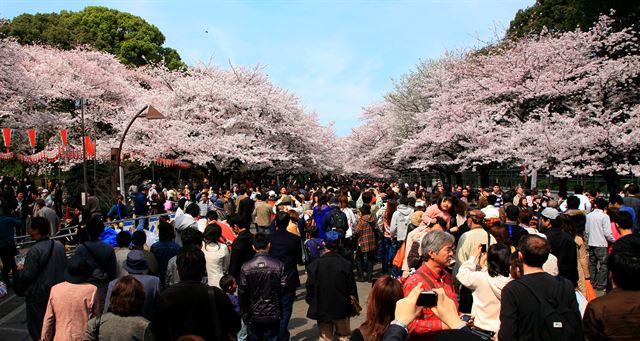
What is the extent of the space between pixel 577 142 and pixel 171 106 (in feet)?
69.8

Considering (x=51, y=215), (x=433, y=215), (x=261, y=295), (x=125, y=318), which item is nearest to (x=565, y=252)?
(x=433, y=215)

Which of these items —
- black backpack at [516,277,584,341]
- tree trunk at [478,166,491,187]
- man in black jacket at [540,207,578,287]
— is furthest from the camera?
tree trunk at [478,166,491,187]

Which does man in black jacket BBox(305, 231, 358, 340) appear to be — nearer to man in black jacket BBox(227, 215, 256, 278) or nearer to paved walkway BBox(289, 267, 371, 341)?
man in black jacket BBox(227, 215, 256, 278)

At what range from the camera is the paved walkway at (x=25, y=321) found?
8.04 meters

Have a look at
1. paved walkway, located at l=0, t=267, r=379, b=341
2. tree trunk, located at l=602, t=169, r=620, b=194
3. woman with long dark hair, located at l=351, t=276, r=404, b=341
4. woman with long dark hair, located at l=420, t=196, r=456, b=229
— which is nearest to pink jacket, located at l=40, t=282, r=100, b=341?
woman with long dark hair, located at l=351, t=276, r=404, b=341

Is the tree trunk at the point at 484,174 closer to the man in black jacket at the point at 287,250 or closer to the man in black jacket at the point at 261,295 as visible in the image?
the man in black jacket at the point at 287,250

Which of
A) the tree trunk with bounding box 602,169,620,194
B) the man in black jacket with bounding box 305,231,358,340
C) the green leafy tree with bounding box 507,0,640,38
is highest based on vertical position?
the green leafy tree with bounding box 507,0,640,38

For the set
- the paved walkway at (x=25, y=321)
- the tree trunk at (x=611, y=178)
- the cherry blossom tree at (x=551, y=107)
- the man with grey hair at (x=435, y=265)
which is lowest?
the paved walkway at (x=25, y=321)

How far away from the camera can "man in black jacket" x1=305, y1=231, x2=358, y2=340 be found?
5.84 metres

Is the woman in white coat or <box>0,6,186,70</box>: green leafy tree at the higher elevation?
<box>0,6,186,70</box>: green leafy tree

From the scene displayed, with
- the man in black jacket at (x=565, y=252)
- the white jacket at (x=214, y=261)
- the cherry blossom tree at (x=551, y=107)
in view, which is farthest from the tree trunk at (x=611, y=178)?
the white jacket at (x=214, y=261)

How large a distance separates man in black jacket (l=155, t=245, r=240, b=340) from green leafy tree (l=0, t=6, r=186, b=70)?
145 ft

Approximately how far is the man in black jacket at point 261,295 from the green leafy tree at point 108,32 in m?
43.0

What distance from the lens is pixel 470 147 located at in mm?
28172
